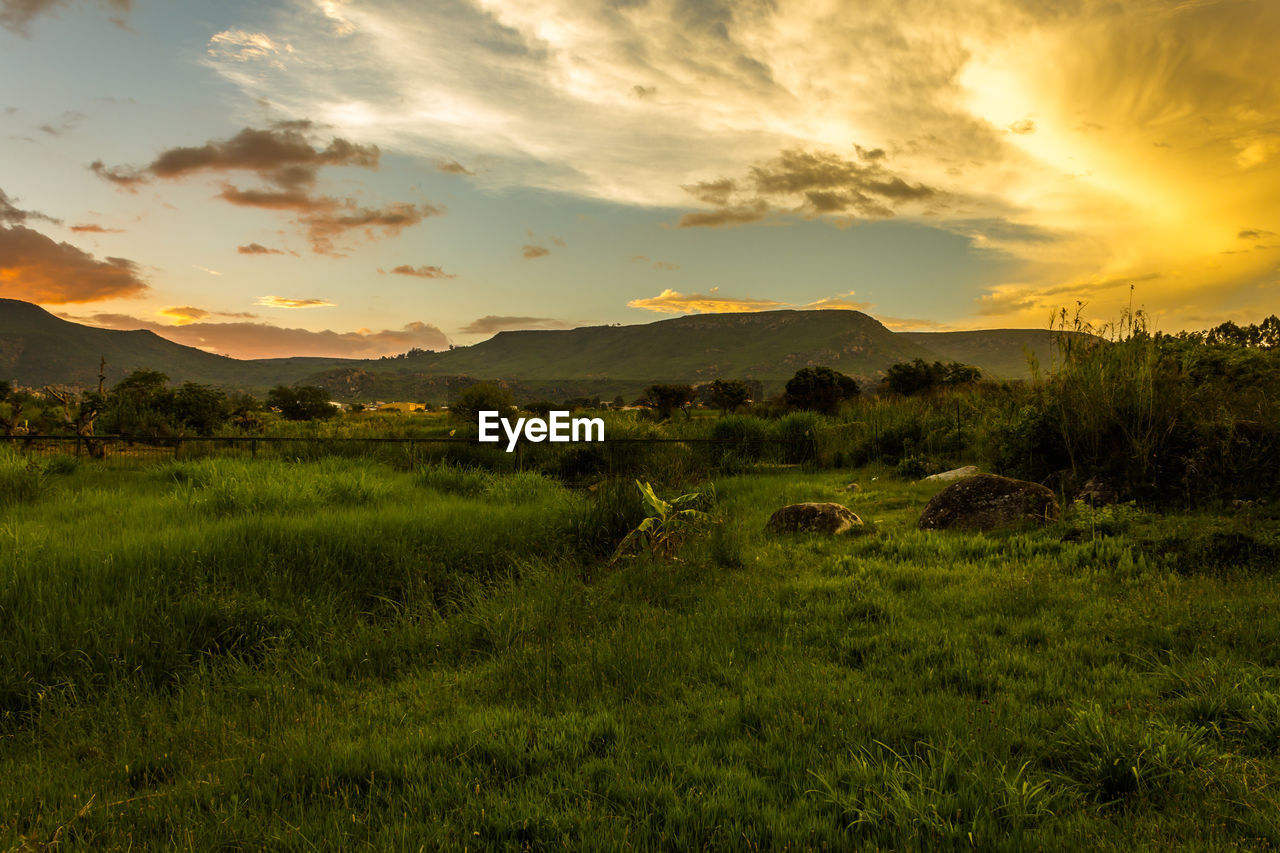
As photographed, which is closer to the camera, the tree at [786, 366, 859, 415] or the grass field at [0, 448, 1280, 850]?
the grass field at [0, 448, 1280, 850]

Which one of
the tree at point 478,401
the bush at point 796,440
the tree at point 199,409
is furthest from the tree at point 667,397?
the tree at point 199,409

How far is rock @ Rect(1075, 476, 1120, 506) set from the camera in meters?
10.1

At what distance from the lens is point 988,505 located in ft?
31.4

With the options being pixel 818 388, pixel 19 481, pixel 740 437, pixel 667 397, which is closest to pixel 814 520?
pixel 740 437

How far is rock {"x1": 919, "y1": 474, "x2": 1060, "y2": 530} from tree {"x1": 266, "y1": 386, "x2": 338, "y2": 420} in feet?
92.0

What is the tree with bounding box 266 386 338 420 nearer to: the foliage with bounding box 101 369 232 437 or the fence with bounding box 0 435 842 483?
the foliage with bounding box 101 369 232 437

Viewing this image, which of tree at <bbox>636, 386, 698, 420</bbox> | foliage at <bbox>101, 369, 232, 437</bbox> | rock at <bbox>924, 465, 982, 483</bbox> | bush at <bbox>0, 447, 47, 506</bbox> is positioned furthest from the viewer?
tree at <bbox>636, 386, 698, 420</bbox>

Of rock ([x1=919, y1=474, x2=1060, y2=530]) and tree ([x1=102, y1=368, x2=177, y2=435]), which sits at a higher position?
tree ([x1=102, y1=368, x2=177, y2=435])

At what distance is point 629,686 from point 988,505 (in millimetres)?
7228

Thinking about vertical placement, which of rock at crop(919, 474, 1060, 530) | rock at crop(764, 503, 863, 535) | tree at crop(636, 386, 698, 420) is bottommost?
rock at crop(764, 503, 863, 535)

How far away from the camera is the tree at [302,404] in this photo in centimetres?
3181

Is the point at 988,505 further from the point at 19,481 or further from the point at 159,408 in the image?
the point at 159,408

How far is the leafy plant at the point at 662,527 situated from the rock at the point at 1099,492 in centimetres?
621

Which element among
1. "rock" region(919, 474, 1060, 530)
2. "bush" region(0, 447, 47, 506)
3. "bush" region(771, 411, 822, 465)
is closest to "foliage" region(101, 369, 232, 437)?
"bush" region(0, 447, 47, 506)
